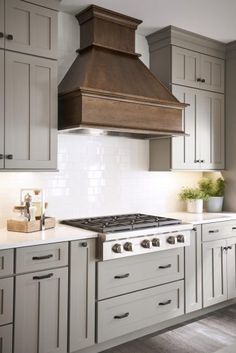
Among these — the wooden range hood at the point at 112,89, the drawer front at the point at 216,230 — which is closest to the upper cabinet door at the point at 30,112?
the wooden range hood at the point at 112,89

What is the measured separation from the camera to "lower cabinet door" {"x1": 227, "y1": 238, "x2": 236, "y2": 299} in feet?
12.2

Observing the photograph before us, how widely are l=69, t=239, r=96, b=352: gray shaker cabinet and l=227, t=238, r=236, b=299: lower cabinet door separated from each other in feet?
5.55

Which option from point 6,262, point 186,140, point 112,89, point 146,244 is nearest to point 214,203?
point 186,140

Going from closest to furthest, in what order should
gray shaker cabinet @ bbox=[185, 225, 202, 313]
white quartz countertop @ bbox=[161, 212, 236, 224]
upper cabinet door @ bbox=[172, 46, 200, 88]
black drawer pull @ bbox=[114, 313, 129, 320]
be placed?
black drawer pull @ bbox=[114, 313, 129, 320] → gray shaker cabinet @ bbox=[185, 225, 202, 313] → white quartz countertop @ bbox=[161, 212, 236, 224] → upper cabinet door @ bbox=[172, 46, 200, 88]

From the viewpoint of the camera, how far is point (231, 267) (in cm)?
375

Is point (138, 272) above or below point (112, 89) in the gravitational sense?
below

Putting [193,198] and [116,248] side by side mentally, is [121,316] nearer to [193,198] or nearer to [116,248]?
[116,248]

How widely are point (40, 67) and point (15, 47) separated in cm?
23

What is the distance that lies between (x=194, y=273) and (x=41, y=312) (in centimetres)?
157

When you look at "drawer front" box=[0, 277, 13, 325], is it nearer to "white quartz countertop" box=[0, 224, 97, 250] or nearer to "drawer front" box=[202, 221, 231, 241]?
"white quartz countertop" box=[0, 224, 97, 250]

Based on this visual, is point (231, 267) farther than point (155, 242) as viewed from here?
Yes

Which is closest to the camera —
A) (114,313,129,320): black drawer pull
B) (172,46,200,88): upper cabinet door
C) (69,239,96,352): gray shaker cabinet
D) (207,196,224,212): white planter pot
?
(69,239,96,352): gray shaker cabinet

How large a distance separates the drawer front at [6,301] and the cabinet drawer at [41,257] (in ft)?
0.33

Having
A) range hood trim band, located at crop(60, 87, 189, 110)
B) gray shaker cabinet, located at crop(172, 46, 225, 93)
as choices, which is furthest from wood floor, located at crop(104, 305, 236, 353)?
gray shaker cabinet, located at crop(172, 46, 225, 93)
